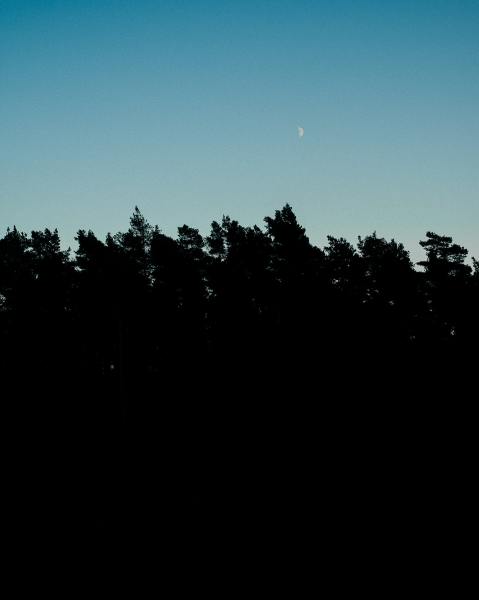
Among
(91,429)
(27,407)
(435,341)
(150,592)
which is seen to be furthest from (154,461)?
(435,341)

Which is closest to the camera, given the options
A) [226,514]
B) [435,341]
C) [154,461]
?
[226,514]

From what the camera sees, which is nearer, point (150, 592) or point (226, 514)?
point (150, 592)

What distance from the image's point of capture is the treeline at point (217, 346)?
22.8 m

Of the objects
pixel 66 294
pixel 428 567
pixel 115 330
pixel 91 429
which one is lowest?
pixel 428 567

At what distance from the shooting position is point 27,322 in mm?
30000

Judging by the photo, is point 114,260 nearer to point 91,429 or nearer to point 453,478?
point 91,429

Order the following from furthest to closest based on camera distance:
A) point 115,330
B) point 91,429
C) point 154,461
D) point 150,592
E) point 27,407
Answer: point 115,330 → point 27,407 → point 91,429 → point 154,461 → point 150,592

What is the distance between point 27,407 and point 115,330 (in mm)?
9183

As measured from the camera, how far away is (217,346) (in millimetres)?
30125

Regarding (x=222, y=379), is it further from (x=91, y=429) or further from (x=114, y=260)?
(x=114, y=260)

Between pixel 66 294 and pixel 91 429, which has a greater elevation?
pixel 66 294

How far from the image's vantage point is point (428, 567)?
32.6 feet

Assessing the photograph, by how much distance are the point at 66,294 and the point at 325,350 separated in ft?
81.0

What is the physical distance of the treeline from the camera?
22.8 m
